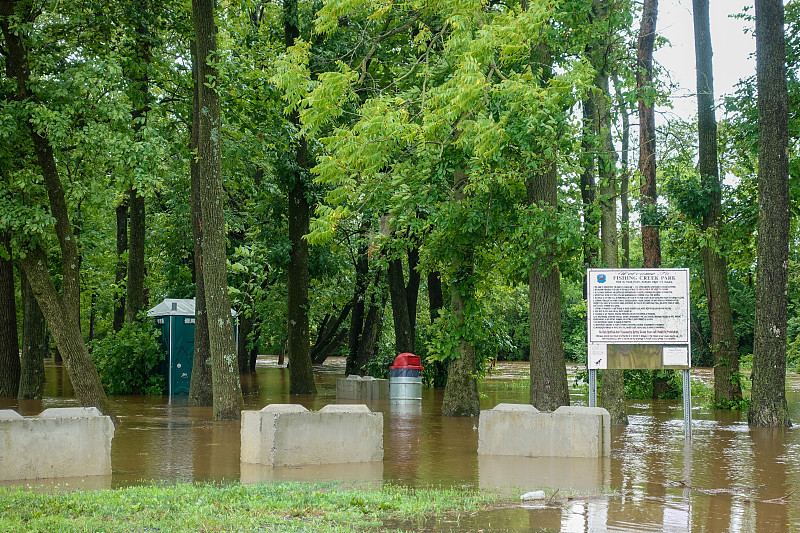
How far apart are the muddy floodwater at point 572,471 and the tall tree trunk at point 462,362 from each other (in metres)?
0.80

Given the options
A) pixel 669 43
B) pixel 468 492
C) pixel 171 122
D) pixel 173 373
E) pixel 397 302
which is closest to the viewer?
pixel 468 492

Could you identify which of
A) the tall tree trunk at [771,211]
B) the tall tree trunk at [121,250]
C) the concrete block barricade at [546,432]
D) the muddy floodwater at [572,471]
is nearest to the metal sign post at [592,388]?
the muddy floodwater at [572,471]

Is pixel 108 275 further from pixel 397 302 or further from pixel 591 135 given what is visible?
pixel 591 135

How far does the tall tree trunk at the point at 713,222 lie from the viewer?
20.9 metres

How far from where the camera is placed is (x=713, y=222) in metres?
20.9

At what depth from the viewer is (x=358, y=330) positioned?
112ft

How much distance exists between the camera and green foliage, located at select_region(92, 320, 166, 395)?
26233 millimetres

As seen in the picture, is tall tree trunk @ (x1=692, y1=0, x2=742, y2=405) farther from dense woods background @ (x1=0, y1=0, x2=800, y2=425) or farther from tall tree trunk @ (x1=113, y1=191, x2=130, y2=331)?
tall tree trunk @ (x1=113, y1=191, x2=130, y2=331)

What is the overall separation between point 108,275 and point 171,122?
76.4ft

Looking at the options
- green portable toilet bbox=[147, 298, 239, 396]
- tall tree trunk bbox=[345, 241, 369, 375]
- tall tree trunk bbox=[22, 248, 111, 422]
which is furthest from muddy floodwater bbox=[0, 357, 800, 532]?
tall tree trunk bbox=[345, 241, 369, 375]

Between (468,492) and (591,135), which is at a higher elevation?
(591,135)

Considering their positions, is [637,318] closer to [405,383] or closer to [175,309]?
[405,383]

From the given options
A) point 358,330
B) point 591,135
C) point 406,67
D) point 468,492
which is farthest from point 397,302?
point 468,492

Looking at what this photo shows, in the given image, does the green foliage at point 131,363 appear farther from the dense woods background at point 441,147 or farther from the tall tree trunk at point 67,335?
the tall tree trunk at point 67,335
